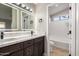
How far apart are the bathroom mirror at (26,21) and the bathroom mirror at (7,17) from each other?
434 millimetres

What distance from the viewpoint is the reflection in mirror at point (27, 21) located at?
299 cm

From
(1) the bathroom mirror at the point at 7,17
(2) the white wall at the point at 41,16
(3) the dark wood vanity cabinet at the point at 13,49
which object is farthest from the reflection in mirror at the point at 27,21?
(3) the dark wood vanity cabinet at the point at 13,49

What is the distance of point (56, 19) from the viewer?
5016mm

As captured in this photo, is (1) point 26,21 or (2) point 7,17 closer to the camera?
(2) point 7,17

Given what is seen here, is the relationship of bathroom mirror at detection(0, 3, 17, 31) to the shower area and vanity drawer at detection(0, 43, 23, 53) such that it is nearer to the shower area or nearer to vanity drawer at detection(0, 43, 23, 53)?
vanity drawer at detection(0, 43, 23, 53)

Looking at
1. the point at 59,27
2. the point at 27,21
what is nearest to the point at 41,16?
the point at 27,21

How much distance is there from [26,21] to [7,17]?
98cm

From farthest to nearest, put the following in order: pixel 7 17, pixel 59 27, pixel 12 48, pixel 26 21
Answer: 1. pixel 59 27
2. pixel 26 21
3. pixel 7 17
4. pixel 12 48

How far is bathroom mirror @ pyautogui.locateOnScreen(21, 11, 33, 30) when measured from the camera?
2964 mm

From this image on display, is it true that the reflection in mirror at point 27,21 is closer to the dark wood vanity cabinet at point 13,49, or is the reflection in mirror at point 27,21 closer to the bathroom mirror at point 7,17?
the bathroom mirror at point 7,17

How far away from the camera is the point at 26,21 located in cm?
316

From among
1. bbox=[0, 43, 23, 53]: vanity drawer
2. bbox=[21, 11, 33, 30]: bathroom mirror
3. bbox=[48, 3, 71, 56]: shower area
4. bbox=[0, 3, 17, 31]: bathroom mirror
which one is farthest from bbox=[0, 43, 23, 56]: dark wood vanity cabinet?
bbox=[48, 3, 71, 56]: shower area

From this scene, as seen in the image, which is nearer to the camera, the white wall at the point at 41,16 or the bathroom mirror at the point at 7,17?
the bathroom mirror at the point at 7,17

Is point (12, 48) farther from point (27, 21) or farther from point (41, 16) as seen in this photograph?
point (41, 16)
